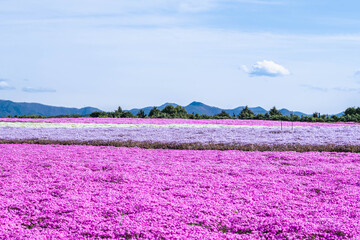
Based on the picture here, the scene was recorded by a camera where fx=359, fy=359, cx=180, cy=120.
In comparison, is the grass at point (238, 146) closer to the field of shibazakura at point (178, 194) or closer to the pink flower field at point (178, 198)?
the field of shibazakura at point (178, 194)

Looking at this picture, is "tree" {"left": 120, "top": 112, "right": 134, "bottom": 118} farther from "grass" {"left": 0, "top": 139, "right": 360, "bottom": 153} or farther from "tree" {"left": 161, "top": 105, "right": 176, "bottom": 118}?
"grass" {"left": 0, "top": 139, "right": 360, "bottom": 153}

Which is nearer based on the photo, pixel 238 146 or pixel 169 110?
pixel 238 146

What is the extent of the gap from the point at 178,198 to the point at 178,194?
1.24 feet

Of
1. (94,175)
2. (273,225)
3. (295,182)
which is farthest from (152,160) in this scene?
(273,225)

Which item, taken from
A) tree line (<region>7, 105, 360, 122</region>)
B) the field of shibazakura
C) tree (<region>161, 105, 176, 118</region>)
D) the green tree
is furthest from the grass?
the green tree

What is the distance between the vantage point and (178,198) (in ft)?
32.8

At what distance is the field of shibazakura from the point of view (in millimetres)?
7809

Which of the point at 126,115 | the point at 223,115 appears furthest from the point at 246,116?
the point at 126,115

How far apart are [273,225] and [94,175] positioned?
6.95 m

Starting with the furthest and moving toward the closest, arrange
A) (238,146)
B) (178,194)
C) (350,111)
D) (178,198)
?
(350,111) < (238,146) < (178,194) < (178,198)

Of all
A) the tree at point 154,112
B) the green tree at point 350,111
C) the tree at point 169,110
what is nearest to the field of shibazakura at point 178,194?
the tree at point 154,112

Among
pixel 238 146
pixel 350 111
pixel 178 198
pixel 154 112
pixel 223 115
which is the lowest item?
pixel 178 198

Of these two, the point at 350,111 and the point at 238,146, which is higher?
the point at 350,111

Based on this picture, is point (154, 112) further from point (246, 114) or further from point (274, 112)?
point (274, 112)
